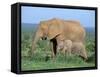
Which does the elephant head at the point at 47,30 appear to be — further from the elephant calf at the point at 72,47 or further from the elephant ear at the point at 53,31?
the elephant calf at the point at 72,47

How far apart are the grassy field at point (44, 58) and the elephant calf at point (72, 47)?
45 mm

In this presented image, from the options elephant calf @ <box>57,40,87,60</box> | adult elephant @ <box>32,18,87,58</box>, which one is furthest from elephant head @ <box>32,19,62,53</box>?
elephant calf @ <box>57,40,87,60</box>

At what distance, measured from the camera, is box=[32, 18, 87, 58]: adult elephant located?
98.0 inches

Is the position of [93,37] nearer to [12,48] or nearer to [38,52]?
[38,52]

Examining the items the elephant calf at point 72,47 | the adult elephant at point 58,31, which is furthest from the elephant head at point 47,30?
the elephant calf at point 72,47

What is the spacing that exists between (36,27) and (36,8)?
0.18 m

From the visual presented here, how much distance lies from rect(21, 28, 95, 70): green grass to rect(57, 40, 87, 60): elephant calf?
5 centimetres

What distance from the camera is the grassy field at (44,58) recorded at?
2.41 metres

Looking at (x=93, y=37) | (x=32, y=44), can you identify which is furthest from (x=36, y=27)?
(x=93, y=37)

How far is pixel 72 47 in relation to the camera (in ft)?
8.63

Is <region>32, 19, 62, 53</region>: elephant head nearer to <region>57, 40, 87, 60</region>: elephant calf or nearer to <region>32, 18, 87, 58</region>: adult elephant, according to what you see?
<region>32, 18, 87, 58</region>: adult elephant

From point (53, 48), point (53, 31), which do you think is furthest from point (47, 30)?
point (53, 48)

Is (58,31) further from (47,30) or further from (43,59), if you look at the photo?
(43,59)

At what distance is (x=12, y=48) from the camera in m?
2.40
